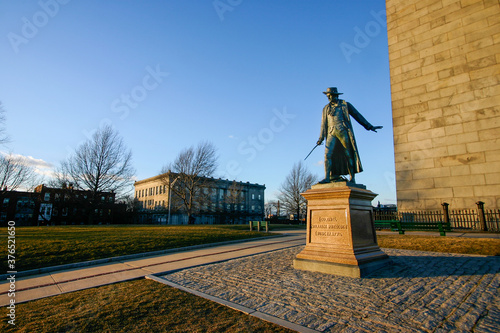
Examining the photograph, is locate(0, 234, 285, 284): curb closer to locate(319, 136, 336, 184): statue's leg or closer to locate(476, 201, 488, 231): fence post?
locate(319, 136, 336, 184): statue's leg

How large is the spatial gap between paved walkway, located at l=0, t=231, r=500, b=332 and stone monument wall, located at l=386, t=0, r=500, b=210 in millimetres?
9888

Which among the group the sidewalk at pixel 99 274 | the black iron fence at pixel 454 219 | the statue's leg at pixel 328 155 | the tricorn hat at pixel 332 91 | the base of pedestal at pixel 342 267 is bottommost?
the sidewalk at pixel 99 274

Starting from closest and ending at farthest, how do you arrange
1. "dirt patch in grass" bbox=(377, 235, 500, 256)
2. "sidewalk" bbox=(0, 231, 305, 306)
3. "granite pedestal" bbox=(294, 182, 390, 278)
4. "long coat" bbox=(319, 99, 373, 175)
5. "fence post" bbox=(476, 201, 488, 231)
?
"sidewalk" bbox=(0, 231, 305, 306)
"granite pedestal" bbox=(294, 182, 390, 278)
"long coat" bbox=(319, 99, 373, 175)
"dirt patch in grass" bbox=(377, 235, 500, 256)
"fence post" bbox=(476, 201, 488, 231)

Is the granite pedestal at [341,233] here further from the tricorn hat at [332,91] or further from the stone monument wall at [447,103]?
the stone monument wall at [447,103]

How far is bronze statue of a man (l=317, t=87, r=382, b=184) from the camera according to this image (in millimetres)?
7633

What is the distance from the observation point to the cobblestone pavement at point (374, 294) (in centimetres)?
343

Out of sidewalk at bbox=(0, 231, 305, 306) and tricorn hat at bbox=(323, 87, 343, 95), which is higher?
tricorn hat at bbox=(323, 87, 343, 95)

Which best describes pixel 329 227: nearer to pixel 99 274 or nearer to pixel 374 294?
pixel 374 294

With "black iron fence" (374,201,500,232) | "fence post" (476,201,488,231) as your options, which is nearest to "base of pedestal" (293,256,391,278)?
"black iron fence" (374,201,500,232)

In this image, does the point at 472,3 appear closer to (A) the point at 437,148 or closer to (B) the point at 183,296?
(A) the point at 437,148

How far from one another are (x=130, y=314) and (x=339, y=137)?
6.54m

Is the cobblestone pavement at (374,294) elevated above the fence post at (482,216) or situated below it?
below

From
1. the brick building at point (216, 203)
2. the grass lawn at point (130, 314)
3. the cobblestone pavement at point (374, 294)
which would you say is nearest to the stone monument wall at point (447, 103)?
the cobblestone pavement at point (374, 294)

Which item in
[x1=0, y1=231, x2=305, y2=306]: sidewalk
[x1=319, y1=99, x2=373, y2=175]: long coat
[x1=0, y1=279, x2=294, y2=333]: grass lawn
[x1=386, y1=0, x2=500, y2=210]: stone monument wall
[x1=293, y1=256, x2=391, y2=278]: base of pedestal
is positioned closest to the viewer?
[x1=0, y1=279, x2=294, y2=333]: grass lawn
